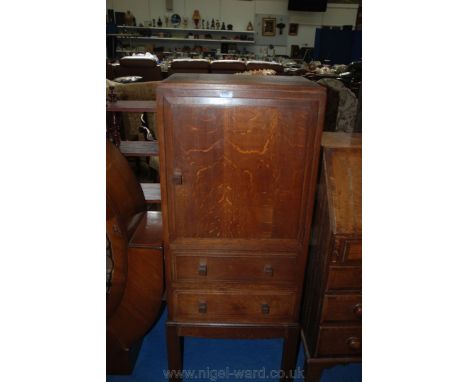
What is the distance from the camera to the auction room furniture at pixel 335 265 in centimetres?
117

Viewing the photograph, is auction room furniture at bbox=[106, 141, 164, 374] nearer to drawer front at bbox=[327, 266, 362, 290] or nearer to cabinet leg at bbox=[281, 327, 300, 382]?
cabinet leg at bbox=[281, 327, 300, 382]

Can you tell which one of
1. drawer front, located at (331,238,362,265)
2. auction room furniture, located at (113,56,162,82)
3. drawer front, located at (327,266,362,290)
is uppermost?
auction room furniture, located at (113,56,162,82)

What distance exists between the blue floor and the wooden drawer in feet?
2.12

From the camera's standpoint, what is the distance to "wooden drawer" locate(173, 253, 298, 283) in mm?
1252

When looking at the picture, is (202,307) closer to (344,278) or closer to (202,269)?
(202,269)

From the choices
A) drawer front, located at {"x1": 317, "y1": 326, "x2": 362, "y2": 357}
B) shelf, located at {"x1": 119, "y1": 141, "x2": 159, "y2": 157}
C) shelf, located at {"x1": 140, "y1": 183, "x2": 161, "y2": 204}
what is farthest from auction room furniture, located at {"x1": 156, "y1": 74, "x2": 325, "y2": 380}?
shelf, located at {"x1": 119, "y1": 141, "x2": 159, "y2": 157}

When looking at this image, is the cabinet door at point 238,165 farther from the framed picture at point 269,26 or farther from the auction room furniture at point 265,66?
the framed picture at point 269,26

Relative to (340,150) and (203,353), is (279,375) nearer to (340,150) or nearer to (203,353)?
(203,353)

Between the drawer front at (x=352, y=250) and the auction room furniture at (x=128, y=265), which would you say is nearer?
the drawer front at (x=352, y=250)

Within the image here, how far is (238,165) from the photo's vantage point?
1123 mm

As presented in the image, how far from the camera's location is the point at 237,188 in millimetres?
1157

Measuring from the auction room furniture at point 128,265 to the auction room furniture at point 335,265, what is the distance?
26.7 inches

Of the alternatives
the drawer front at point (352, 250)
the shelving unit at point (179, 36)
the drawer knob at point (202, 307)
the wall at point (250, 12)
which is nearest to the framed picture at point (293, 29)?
the wall at point (250, 12)

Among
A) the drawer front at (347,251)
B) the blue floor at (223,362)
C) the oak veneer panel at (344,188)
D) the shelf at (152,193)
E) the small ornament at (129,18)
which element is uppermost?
the small ornament at (129,18)
